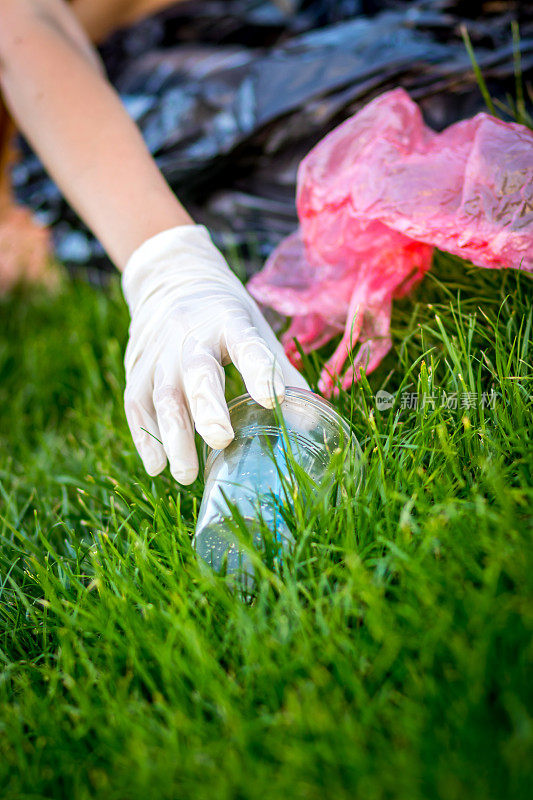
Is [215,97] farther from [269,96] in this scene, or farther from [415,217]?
[415,217]

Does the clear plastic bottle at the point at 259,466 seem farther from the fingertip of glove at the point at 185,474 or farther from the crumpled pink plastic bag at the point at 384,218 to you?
the crumpled pink plastic bag at the point at 384,218

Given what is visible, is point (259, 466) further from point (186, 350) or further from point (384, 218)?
point (384, 218)

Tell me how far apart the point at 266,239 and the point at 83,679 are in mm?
1461

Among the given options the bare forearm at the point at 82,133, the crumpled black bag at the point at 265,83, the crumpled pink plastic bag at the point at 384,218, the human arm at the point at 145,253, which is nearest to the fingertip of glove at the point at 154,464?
the human arm at the point at 145,253

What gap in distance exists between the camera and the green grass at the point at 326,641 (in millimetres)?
658

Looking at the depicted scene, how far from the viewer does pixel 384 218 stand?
1.31 meters

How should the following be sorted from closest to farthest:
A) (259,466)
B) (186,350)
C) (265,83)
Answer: (259,466) < (186,350) < (265,83)

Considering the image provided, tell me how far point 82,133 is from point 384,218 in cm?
74

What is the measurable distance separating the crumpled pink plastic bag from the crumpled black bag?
313mm

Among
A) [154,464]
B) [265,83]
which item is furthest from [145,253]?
[265,83]

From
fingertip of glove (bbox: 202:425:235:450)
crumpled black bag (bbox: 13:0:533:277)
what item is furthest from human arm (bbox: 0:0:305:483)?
crumpled black bag (bbox: 13:0:533:277)

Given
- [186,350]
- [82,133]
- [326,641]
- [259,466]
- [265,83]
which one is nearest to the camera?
[326,641]

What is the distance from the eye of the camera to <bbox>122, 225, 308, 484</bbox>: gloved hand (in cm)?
106

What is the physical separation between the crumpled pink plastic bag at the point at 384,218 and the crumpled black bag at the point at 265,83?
31 cm
